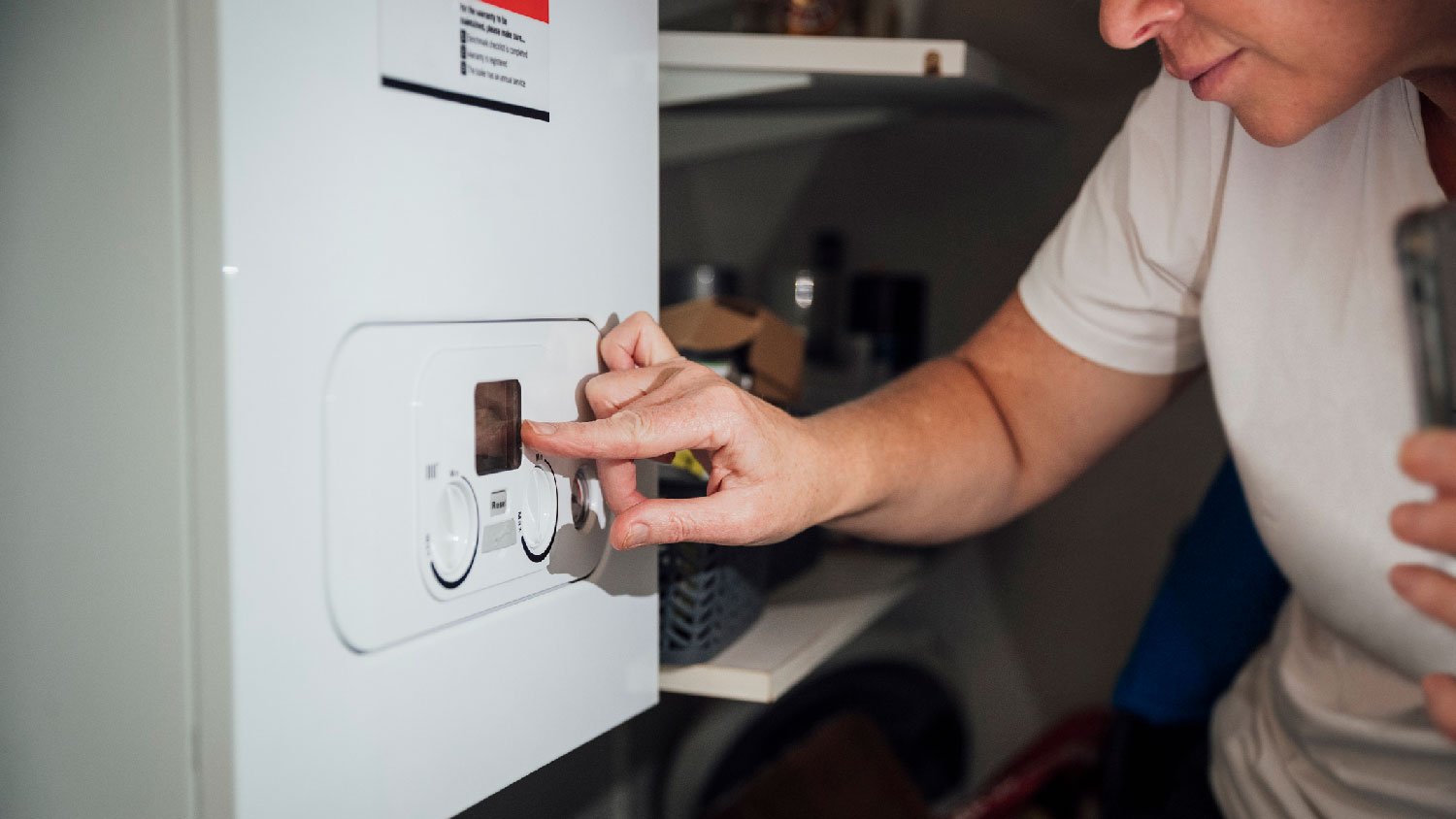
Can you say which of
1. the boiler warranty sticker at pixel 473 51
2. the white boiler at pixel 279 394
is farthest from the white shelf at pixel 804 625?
the boiler warranty sticker at pixel 473 51

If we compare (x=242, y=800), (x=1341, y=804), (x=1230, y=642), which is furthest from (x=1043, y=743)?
(x=242, y=800)

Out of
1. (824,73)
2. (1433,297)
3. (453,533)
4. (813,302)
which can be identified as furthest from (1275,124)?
(813,302)

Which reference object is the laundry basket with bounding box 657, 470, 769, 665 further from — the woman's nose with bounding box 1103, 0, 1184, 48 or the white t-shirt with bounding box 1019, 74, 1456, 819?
the woman's nose with bounding box 1103, 0, 1184, 48

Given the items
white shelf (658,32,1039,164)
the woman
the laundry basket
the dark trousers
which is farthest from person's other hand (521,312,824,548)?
the dark trousers

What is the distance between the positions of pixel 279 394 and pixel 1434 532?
48 cm

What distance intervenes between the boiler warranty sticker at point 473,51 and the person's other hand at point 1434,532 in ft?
1.52

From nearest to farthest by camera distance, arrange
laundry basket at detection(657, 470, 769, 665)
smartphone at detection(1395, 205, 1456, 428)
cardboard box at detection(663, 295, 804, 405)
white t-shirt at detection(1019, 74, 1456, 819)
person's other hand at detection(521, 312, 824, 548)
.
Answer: smartphone at detection(1395, 205, 1456, 428) → person's other hand at detection(521, 312, 824, 548) → white t-shirt at detection(1019, 74, 1456, 819) → laundry basket at detection(657, 470, 769, 665) → cardboard box at detection(663, 295, 804, 405)

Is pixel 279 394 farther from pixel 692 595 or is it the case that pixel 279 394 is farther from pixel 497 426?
pixel 692 595

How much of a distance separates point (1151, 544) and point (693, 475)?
94 cm

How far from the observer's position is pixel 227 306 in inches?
18.3

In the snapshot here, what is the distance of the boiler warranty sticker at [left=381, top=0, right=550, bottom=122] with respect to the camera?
1.78 feet

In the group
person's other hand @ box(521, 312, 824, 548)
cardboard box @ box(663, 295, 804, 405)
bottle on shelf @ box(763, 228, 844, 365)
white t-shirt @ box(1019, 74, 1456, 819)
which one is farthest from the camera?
bottle on shelf @ box(763, 228, 844, 365)

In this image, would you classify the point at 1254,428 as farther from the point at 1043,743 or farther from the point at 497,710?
the point at 1043,743

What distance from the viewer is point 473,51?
0.59m
